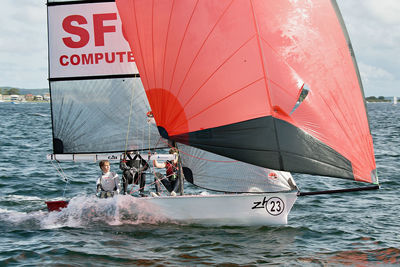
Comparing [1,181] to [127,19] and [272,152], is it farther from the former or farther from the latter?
[272,152]

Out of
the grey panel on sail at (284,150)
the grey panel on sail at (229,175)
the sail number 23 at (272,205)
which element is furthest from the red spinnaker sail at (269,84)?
the sail number 23 at (272,205)

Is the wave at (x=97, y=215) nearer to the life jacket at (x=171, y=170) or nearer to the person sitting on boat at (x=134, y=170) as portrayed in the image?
the person sitting on boat at (x=134, y=170)

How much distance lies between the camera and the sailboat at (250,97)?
308 inches

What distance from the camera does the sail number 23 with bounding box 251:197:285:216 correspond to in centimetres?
887

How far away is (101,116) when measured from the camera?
10.3m

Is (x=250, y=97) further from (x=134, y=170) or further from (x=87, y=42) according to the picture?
(x=87, y=42)

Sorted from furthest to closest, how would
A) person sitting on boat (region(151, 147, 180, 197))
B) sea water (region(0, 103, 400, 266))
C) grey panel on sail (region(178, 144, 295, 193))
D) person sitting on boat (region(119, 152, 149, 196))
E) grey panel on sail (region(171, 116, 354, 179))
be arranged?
person sitting on boat (region(119, 152, 149, 196))
person sitting on boat (region(151, 147, 180, 197))
grey panel on sail (region(178, 144, 295, 193))
grey panel on sail (region(171, 116, 354, 179))
sea water (region(0, 103, 400, 266))

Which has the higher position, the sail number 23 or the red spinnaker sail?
the red spinnaker sail

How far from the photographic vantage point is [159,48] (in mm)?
8633

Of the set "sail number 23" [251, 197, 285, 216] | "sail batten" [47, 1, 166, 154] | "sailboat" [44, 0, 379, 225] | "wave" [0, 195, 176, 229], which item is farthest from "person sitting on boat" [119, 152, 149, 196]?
"sail number 23" [251, 197, 285, 216]

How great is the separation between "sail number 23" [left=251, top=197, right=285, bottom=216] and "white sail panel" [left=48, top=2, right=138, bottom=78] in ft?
12.0

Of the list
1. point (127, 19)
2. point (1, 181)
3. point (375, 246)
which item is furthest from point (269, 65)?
point (1, 181)

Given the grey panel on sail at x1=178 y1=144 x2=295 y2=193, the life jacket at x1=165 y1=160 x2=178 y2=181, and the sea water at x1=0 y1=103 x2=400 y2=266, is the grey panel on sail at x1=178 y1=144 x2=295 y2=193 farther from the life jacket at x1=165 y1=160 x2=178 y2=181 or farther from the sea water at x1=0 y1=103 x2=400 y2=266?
the sea water at x1=0 y1=103 x2=400 y2=266

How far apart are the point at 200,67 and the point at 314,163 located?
2414 mm
